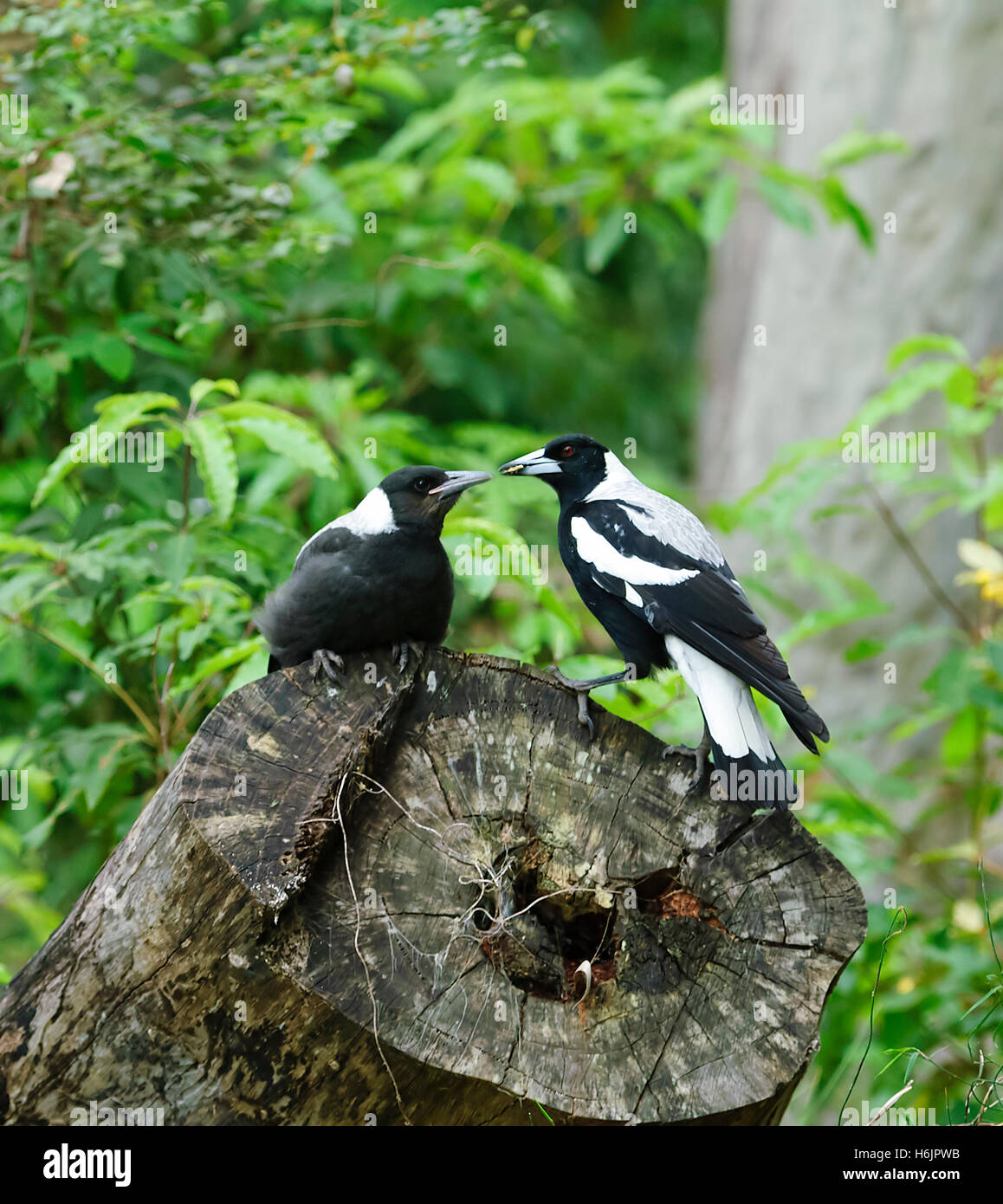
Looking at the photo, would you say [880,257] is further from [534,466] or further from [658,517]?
[658,517]

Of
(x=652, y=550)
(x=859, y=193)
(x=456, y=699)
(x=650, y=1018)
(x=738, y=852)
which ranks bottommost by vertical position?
(x=650, y=1018)

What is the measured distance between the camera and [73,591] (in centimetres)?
323

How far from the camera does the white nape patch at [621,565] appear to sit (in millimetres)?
2527

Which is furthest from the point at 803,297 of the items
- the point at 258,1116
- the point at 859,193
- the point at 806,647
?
the point at 258,1116

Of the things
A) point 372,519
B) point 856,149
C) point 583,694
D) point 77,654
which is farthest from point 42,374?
point 856,149

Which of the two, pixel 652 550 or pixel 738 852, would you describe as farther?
pixel 652 550

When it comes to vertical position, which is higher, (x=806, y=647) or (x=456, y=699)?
(x=456, y=699)

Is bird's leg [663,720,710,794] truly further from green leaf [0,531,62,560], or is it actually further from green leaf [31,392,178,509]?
green leaf [0,531,62,560]

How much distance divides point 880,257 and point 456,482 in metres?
4.46

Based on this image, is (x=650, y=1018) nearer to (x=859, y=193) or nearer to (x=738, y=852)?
(x=738, y=852)

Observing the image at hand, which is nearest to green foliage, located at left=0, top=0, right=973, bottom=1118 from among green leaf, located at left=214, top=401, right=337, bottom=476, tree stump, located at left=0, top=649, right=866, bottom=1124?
green leaf, located at left=214, top=401, right=337, bottom=476

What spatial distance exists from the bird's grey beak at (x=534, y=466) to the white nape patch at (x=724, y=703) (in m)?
0.64
